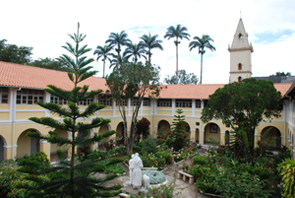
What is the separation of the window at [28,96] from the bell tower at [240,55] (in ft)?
61.3

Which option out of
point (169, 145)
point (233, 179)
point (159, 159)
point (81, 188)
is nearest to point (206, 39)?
point (169, 145)

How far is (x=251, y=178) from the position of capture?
28.0 ft

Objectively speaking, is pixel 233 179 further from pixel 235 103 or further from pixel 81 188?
pixel 81 188

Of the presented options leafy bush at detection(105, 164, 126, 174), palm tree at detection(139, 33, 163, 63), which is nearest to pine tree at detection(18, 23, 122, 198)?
leafy bush at detection(105, 164, 126, 174)

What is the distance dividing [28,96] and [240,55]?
1995cm

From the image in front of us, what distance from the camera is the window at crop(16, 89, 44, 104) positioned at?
11.2 metres

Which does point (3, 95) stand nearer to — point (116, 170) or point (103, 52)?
point (116, 170)

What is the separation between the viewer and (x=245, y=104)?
410 inches

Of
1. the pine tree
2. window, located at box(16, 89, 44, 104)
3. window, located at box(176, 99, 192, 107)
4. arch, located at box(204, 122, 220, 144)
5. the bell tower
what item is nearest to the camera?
the pine tree

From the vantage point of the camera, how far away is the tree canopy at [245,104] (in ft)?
33.9

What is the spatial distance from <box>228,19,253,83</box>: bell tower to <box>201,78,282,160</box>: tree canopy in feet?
35.8

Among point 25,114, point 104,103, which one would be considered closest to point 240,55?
point 104,103

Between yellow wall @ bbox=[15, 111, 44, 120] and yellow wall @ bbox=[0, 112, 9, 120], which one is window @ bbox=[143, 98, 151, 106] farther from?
yellow wall @ bbox=[0, 112, 9, 120]

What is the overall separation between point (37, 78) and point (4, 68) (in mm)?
1755
